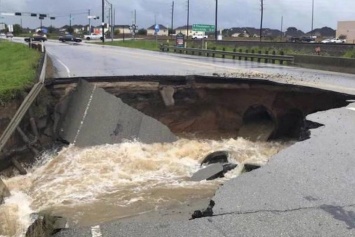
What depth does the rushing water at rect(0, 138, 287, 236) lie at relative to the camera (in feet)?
26.3

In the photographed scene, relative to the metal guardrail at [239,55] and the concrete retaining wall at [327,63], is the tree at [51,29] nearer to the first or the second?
the metal guardrail at [239,55]

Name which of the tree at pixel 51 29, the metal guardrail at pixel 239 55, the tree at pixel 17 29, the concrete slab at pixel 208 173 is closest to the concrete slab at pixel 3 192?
the concrete slab at pixel 208 173

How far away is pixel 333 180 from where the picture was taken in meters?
7.17

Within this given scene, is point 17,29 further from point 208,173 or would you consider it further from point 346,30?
point 208,173

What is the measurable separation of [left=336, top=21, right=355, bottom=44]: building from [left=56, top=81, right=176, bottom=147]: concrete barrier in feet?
316

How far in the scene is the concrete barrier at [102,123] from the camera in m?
13.7

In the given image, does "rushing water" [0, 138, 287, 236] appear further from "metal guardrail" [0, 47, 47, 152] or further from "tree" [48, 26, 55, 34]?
"tree" [48, 26, 55, 34]

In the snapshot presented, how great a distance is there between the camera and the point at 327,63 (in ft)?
87.4

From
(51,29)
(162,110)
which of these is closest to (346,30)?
(162,110)

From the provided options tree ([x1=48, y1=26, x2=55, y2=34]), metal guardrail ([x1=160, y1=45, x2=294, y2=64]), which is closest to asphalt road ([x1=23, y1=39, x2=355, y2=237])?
metal guardrail ([x1=160, y1=45, x2=294, y2=64])

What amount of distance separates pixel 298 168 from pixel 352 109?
18.9ft

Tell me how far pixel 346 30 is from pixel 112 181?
10722 cm

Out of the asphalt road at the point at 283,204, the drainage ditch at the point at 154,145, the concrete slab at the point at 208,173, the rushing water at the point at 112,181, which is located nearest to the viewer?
the asphalt road at the point at 283,204

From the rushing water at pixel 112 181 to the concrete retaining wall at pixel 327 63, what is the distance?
40.3 feet
